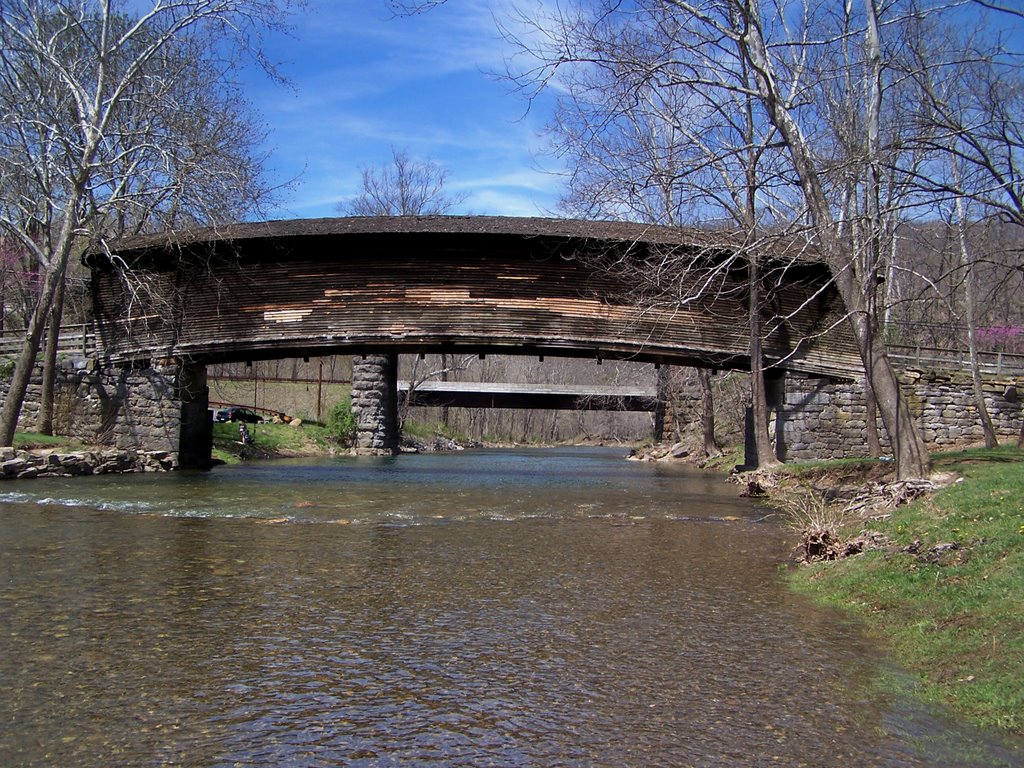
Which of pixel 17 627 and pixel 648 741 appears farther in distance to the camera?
pixel 17 627

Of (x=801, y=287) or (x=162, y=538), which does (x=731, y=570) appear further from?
(x=801, y=287)

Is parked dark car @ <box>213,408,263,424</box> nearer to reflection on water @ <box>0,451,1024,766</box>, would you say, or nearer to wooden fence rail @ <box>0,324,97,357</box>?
wooden fence rail @ <box>0,324,97,357</box>

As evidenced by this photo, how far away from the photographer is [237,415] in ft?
129

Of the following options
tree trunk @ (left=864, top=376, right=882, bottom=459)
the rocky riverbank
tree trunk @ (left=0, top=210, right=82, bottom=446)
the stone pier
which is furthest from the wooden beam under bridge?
tree trunk @ (left=0, top=210, right=82, bottom=446)

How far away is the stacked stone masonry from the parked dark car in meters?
24.8

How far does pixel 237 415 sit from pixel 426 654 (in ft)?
118

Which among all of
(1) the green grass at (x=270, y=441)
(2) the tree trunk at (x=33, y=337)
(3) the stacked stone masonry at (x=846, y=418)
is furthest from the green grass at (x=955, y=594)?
(1) the green grass at (x=270, y=441)

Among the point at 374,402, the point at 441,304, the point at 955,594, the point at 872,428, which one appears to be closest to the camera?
the point at 955,594

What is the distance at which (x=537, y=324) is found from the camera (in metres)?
21.2

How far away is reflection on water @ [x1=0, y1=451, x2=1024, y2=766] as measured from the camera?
3.90 metres

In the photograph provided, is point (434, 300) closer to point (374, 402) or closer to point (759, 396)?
point (759, 396)

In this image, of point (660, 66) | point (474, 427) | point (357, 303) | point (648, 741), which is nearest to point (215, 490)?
point (357, 303)

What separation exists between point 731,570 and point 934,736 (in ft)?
14.5

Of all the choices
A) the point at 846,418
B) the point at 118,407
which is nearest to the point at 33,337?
the point at 118,407
